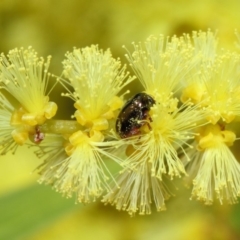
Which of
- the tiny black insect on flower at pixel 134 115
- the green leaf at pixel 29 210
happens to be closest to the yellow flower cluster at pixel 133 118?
the tiny black insect on flower at pixel 134 115

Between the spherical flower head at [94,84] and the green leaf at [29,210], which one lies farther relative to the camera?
the green leaf at [29,210]

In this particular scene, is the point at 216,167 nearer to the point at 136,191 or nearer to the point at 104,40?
the point at 136,191

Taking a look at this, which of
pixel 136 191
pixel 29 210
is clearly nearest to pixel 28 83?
pixel 136 191

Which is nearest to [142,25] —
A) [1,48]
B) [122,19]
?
[122,19]

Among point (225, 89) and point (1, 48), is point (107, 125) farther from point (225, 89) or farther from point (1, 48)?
point (1, 48)

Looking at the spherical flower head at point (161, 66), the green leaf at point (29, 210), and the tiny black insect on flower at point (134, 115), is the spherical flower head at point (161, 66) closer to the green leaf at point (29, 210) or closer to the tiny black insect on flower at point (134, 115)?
the tiny black insect on flower at point (134, 115)
